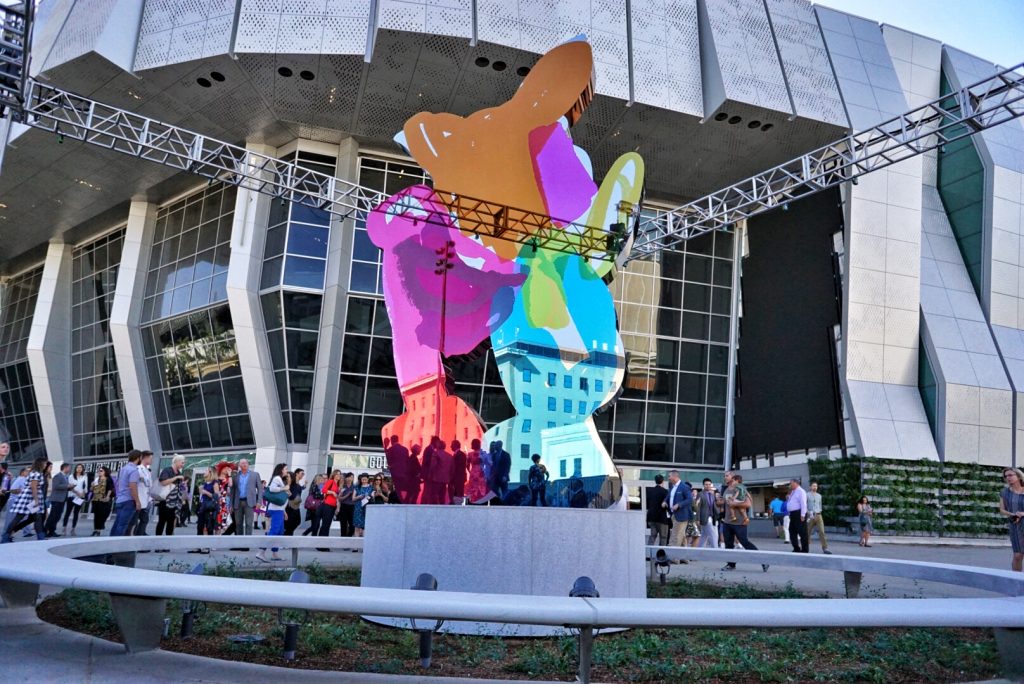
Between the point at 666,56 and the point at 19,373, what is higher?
the point at 666,56

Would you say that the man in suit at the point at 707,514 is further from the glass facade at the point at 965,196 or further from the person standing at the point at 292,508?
the glass facade at the point at 965,196

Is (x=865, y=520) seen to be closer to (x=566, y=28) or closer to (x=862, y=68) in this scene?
(x=862, y=68)

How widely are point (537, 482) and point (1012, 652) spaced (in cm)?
509

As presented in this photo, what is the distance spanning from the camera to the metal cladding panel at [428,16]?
22609 mm

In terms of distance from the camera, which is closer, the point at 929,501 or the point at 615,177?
the point at 615,177

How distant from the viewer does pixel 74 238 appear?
125 ft

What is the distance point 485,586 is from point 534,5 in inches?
827

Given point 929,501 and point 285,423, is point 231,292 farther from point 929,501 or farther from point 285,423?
point 929,501

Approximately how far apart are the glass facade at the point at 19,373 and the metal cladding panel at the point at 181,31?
23.9m

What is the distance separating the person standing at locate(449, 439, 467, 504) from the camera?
33.0 feet

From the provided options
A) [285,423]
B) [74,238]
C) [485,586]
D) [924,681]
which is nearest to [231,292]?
[285,423]

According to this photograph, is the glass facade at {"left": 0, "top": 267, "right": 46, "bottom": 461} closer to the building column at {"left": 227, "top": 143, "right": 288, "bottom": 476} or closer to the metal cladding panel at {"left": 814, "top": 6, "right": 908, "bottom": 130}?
the building column at {"left": 227, "top": 143, "right": 288, "bottom": 476}

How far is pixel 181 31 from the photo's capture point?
77.4 feet

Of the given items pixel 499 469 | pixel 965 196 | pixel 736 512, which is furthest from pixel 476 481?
pixel 965 196
